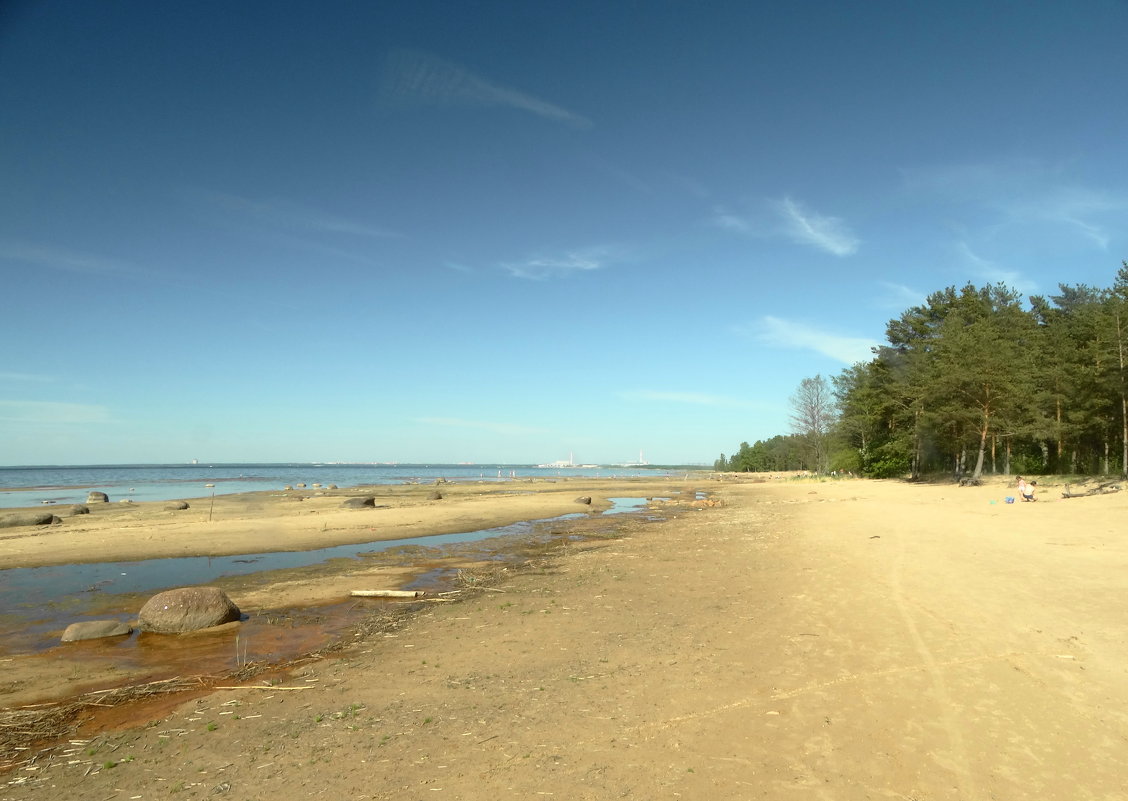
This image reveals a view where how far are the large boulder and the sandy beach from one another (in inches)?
89.6

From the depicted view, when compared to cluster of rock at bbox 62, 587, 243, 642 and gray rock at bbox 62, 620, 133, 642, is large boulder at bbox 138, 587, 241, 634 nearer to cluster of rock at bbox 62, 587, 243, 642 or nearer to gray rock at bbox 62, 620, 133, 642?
cluster of rock at bbox 62, 587, 243, 642

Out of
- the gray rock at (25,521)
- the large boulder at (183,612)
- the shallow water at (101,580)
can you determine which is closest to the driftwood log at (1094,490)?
the shallow water at (101,580)

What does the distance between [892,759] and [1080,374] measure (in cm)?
4392

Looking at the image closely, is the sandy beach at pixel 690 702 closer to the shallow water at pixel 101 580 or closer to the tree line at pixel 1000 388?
the shallow water at pixel 101 580

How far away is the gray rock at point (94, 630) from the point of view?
10.9 m

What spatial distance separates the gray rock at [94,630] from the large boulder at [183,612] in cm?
33

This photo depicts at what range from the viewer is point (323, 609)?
13.1m

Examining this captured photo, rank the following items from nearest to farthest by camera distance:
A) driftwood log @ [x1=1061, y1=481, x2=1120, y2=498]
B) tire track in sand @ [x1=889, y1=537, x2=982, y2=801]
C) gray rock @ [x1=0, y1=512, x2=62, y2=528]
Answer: tire track in sand @ [x1=889, y1=537, x2=982, y2=801], driftwood log @ [x1=1061, y1=481, x2=1120, y2=498], gray rock @ [x1=0, y1=512, x2=62, y2=528]

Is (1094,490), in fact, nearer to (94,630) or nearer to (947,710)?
(947,710)

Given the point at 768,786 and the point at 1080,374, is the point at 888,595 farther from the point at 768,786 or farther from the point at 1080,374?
the point at 1080,374

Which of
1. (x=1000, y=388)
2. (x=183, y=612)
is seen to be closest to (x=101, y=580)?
(x=183, y=612)

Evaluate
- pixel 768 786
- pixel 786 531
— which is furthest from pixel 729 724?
pixel 786 531

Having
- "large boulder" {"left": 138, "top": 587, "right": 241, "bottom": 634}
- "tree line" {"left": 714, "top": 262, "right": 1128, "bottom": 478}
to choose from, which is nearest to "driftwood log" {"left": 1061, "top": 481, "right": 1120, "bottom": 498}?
"tree line" {"left": 714, "top": 262, "right": 1128, "bottom": 478}

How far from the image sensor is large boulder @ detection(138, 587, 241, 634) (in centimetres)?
1125
